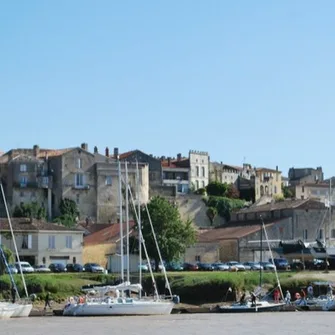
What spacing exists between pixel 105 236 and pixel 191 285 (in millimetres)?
26874

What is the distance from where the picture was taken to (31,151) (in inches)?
4712

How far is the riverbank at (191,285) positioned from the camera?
6838 centimetres

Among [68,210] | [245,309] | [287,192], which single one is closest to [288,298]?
[245,309]

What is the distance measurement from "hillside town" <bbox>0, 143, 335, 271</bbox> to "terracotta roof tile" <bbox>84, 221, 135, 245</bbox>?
159 millimetres

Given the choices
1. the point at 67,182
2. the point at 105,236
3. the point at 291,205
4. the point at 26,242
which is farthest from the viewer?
the point at 67,182

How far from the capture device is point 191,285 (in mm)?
69125

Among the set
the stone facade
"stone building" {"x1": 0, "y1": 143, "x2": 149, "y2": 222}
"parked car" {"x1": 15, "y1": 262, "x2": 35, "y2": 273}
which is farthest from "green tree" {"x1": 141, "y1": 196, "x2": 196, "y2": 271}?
the stone facade

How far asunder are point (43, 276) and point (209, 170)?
8064 cm

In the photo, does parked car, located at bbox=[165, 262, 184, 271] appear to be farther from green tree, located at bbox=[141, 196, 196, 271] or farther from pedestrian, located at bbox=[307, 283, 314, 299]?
pedestrian, located at bbox=[307, 283, 314, 299]

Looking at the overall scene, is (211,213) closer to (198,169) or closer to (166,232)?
(198,169)

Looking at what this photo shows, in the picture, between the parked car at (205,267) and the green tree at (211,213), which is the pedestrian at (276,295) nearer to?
the parked car at (205,267)

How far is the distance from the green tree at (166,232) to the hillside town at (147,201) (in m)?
2.81

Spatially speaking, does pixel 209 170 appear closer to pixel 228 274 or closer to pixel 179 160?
pixel 179 160

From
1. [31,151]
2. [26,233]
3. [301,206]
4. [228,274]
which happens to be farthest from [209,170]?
[228,274]
